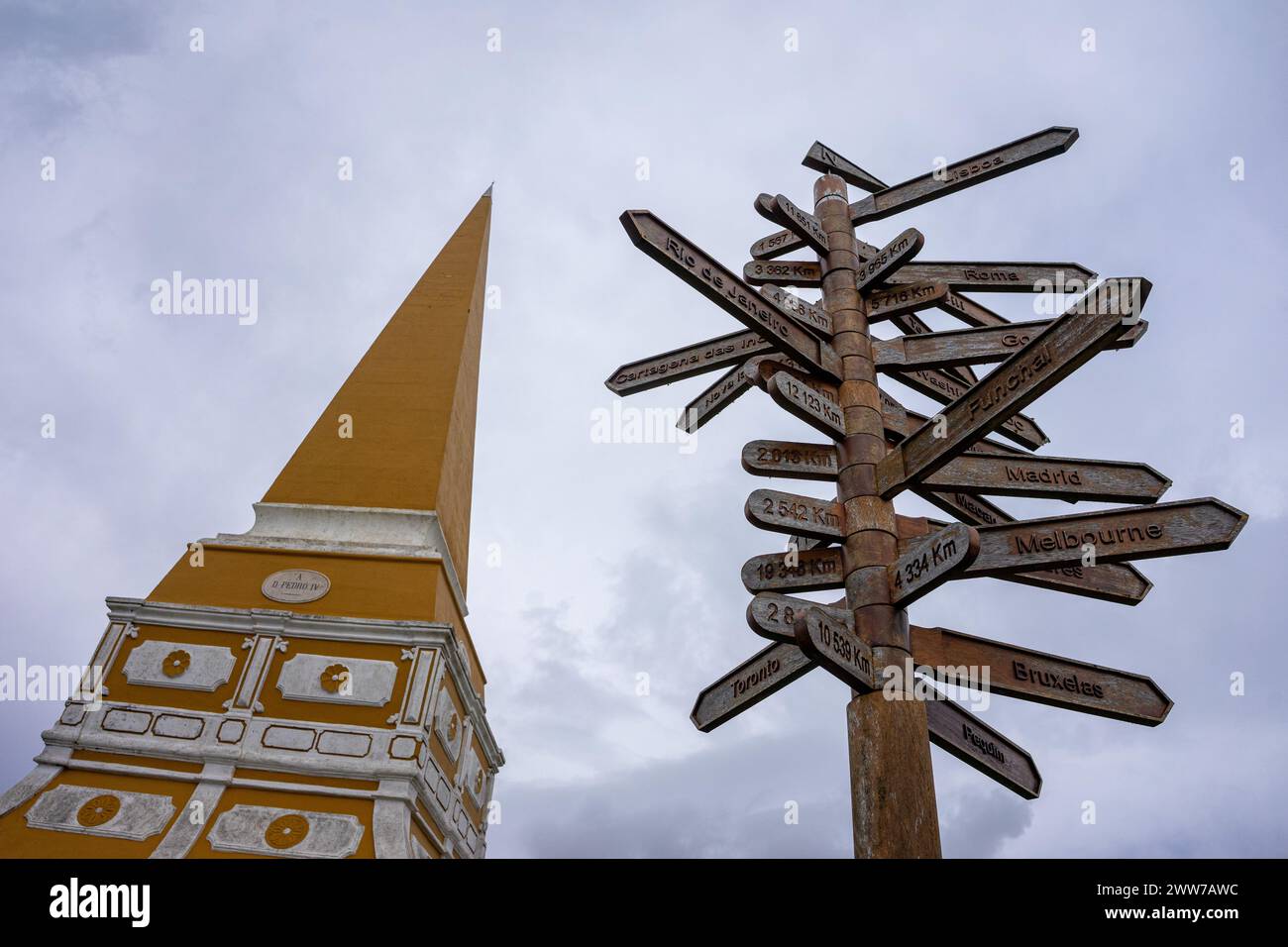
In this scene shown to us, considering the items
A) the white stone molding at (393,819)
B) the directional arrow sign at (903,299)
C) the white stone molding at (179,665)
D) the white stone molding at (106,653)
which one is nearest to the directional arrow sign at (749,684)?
the directional arrow sign at (903,299)

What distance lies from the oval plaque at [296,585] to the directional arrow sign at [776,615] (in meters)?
9.66

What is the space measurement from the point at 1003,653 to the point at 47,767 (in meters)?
11.2

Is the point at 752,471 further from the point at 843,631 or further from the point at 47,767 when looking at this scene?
the point at 47,767

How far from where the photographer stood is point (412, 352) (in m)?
16.2

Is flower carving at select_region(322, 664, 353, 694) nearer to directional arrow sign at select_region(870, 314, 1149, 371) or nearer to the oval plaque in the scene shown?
the oval plaque

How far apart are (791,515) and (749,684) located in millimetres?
871

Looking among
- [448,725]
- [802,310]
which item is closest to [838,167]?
[802,310]

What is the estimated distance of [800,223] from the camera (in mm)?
4859

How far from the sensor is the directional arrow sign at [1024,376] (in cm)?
305

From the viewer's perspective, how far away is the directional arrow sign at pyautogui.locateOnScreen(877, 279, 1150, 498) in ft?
10.0

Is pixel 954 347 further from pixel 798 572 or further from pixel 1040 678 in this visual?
pixel 1040 678

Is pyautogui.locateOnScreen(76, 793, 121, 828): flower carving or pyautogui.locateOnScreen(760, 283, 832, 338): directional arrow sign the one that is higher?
pyautogui.locateOnScreen(760, 283, 832, 338): directional arrow sign

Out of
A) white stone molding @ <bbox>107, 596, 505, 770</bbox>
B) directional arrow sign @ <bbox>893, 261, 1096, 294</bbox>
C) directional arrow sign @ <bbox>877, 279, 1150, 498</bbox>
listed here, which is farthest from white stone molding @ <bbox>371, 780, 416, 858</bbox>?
directional arrow sign @ <bbox>893, 261, 1096, 294</bbox>

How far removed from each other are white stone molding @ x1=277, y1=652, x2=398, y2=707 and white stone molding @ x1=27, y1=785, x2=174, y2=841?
5.98 feet
